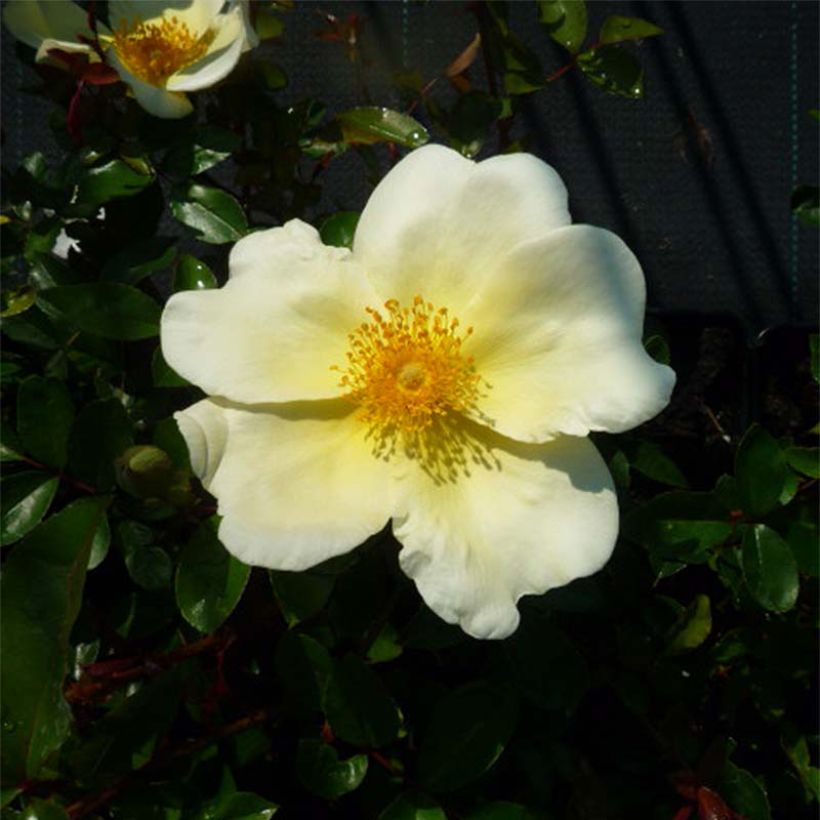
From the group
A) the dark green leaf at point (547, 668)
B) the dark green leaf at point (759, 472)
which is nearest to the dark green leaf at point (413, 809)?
the dark green leaf at point (547, 668)

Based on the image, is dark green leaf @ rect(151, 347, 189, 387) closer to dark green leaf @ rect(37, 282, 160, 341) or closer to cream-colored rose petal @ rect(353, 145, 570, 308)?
dark green leaf @ rect(37, 282, 160, 341)

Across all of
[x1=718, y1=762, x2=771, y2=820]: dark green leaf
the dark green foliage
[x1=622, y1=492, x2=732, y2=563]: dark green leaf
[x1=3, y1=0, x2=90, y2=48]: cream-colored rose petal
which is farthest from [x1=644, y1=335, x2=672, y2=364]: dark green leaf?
[x1=3, y1=0, x2=90, y2=48]: cream-colored rose petal

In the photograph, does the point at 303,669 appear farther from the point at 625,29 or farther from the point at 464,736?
the point at 625,29

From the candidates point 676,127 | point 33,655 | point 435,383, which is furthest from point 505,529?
point 676,127

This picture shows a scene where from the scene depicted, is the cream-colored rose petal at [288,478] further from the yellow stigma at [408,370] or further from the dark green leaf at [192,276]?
the dark green leaf at [192,276]

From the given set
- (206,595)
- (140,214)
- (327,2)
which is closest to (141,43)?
(140,214)

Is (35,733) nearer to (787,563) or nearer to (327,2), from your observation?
(787,563)
